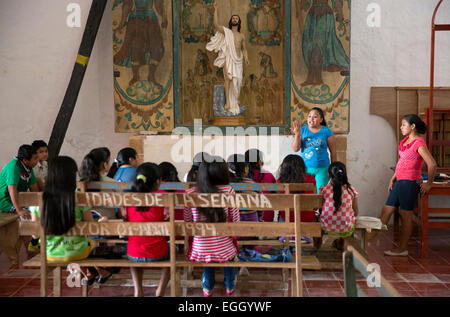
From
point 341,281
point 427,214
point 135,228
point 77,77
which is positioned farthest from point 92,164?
point 427,214

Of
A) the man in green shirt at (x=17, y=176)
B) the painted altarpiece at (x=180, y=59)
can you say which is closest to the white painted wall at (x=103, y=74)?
the painted altarpiece at (x=180, y=59)

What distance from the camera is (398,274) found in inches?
154

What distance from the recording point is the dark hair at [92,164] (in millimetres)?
3395

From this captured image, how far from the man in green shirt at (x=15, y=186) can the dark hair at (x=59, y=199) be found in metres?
1.45

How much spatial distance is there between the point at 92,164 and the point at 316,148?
87.7 inches

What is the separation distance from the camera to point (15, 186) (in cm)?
398

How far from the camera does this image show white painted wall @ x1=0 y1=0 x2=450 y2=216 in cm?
610

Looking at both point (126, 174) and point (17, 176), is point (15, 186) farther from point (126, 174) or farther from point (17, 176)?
point (126, 174)

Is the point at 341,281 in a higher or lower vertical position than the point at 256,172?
lower

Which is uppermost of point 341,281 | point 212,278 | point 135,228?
point 135,228

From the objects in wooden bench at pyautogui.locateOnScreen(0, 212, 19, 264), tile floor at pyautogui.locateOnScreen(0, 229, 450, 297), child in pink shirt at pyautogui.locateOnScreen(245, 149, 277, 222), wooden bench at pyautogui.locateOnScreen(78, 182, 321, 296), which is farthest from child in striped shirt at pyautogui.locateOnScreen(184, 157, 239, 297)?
wooden bench at pyautogui.locateOnScreen(0, 212, 19, 264)

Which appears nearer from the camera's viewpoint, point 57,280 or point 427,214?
point 57,280

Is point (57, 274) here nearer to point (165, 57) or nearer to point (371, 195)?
point (165, 57)

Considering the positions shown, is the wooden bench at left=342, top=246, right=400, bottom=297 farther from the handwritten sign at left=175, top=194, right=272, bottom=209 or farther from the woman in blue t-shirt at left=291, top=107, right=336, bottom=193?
the woman in blue t-shirt at left=291, top=107, right=336, bottom=193
